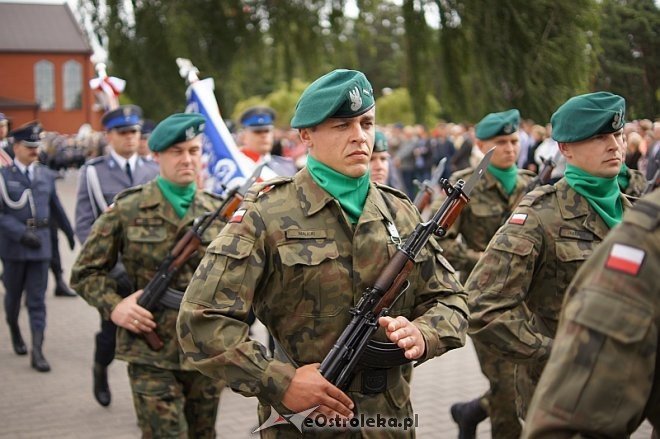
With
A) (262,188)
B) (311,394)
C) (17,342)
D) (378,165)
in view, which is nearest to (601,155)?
(262,188)

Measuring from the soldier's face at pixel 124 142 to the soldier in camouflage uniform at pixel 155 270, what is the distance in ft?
7.23

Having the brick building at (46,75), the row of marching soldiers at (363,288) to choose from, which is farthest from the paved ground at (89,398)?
the brick building at (46,75)

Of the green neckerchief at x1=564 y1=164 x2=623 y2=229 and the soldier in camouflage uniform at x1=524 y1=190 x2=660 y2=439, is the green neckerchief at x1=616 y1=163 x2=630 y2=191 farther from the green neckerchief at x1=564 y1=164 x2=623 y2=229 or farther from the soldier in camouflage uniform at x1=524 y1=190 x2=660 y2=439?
the soldier in camouflage uniform at x1=524 y1=190 x2=660 y2=439

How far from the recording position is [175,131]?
15.4 ft

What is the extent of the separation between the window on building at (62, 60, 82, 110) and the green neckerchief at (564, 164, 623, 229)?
76.5 meters

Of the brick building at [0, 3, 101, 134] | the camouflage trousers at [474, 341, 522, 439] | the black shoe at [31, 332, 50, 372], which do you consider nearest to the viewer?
the camouflage trousers at [474, 341, 522, 439]

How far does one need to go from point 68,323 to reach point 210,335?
24.1 ft

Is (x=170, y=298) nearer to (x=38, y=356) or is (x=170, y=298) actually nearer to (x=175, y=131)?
(x=175, y=131)

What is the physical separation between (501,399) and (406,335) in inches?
85.3

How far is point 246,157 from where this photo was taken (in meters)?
8.02

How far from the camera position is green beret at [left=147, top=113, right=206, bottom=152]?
4695mm

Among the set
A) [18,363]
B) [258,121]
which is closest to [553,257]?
[258,121]

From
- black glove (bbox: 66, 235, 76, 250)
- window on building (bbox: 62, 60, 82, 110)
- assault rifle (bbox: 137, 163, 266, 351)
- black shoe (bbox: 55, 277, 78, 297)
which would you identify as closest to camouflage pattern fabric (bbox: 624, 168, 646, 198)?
assault rifle (bbox: 137, 163, 266, 351)

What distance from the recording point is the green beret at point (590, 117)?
3572 millimetres
